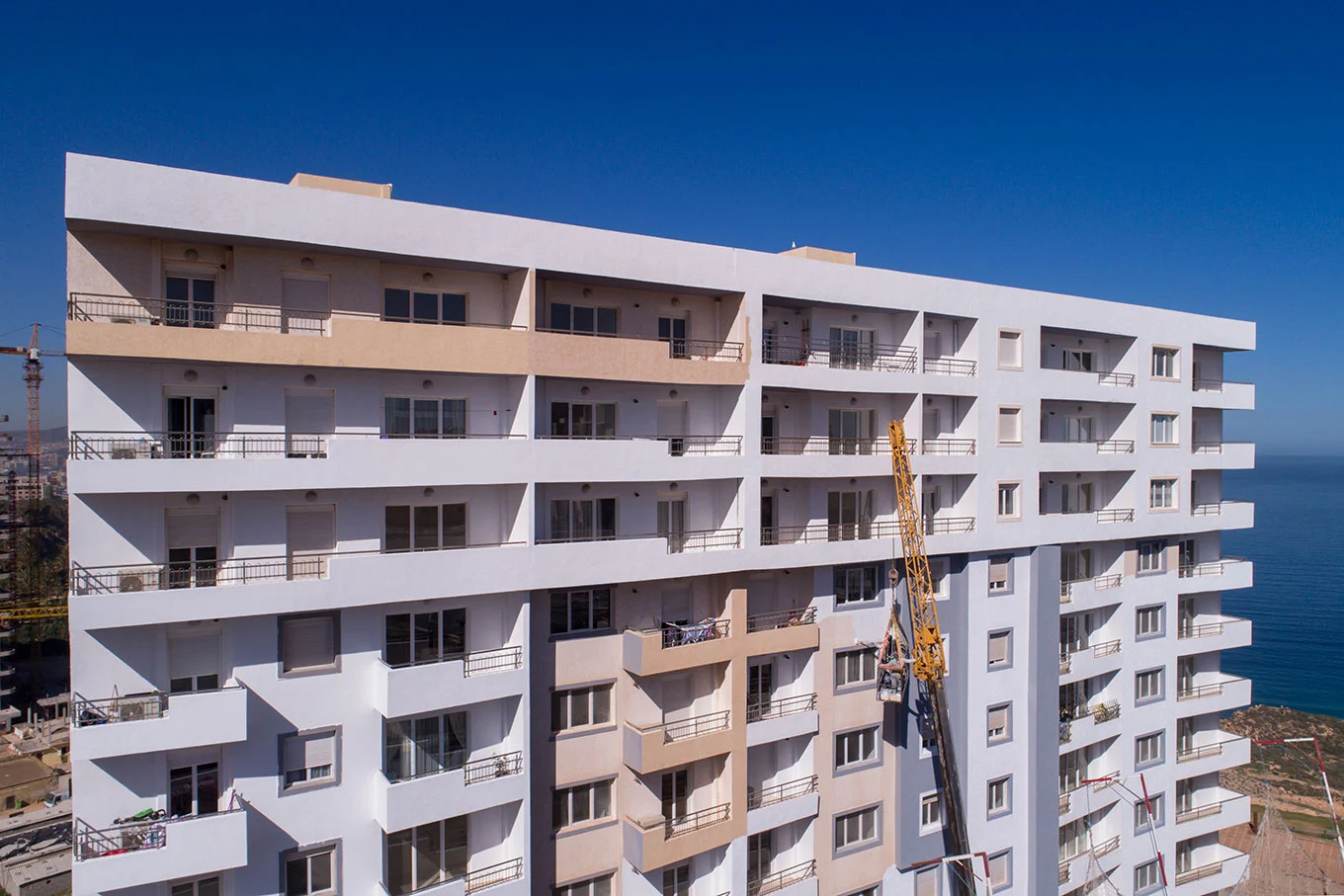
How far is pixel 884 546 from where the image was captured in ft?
90.4

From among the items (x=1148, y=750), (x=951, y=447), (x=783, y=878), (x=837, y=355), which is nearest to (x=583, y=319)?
(x=837, y=355)

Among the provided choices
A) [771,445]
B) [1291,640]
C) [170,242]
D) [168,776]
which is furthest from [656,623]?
[1291,640]

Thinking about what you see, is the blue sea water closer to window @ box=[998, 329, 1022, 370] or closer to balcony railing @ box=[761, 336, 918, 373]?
window @ box=[998, 329, 1022, 370]

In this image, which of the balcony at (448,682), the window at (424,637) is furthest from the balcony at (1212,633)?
the window at (424,637)

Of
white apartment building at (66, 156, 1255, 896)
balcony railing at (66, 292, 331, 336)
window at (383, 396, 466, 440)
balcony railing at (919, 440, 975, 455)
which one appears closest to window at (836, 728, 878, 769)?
white apartment building at (66, 156, 1255, 896)

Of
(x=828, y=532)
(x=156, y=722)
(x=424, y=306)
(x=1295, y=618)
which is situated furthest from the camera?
(x=1295, y=618)

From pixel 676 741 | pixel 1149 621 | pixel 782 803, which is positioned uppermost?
pixel 1149 621

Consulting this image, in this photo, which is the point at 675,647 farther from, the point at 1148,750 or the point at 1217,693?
the point at 1217,693

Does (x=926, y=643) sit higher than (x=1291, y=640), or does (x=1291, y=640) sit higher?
(x=926, y=643)

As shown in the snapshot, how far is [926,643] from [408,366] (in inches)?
732

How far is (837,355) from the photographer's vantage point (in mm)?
28219

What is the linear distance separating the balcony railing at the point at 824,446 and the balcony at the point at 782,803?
10606mm

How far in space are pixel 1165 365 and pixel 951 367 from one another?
13.0 meters

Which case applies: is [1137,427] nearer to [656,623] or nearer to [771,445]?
[771,445]
